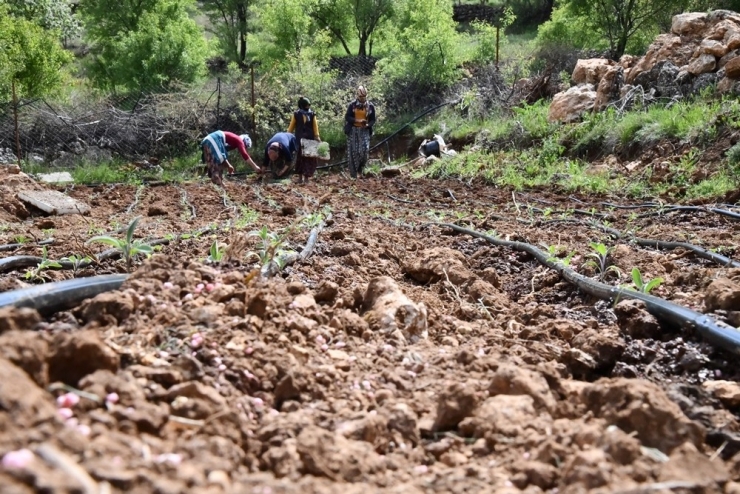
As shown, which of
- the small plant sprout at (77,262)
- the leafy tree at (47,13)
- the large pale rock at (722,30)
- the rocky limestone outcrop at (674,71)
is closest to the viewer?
the small plant sprout at (77,262)

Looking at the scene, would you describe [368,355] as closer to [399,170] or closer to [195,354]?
[195,354]

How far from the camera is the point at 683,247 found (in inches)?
175

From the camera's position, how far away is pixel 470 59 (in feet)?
73.1

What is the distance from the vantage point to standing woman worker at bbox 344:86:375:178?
12273 millimetres

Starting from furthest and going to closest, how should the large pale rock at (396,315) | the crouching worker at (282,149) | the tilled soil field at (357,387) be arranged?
the crouching worker at (282,149)
the large pale rock at (396,315)
the tilled soil field at (357,387)

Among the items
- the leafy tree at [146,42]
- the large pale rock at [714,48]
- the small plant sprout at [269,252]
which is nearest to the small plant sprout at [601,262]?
the small plant sprout at [269,252]

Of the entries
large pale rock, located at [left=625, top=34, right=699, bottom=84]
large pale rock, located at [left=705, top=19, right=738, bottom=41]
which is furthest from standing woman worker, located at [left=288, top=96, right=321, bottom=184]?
large pale rock, located at [left=705, top=19, right=738, bottom=41]

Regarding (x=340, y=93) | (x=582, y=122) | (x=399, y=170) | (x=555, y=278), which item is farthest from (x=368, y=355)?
(x=340, y=93)

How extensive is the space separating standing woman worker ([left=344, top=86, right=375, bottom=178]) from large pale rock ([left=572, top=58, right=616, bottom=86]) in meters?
4.80

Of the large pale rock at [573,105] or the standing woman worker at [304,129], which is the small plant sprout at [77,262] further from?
the large pale rock at [573,105]

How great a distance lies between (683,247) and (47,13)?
101 ft

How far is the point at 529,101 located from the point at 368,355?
1440cm

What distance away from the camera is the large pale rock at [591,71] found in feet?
43.9

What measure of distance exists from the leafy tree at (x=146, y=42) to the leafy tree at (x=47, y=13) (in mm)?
1539
